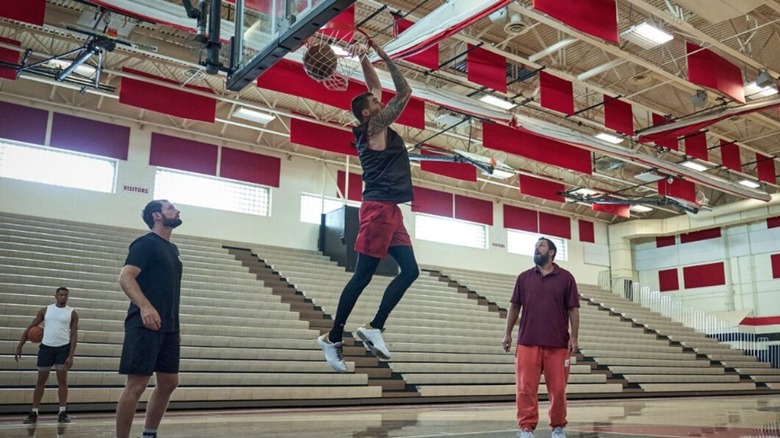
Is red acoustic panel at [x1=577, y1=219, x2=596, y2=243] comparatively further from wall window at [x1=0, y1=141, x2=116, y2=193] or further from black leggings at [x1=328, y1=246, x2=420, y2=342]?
black leggings at [x1=328, y1=246, x2=420, y2=342]

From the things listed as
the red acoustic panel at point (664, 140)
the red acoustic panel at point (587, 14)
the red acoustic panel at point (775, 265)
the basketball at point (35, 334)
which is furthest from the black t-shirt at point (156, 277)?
the red acoustic panel at point (775, 265)

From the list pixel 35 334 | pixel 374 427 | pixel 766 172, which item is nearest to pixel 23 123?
pixel 35 334

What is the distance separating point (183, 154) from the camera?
685 inches

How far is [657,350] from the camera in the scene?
19125 mm

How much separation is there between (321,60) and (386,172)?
92cm

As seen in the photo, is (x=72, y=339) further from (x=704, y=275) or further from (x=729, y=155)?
(x=704, y=275)

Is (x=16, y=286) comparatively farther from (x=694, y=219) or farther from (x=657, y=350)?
(x=694, y=219)

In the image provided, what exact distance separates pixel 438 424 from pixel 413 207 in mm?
14620

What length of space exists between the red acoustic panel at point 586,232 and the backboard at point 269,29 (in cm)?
2312

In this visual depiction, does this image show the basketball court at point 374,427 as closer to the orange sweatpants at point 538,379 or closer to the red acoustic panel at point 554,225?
the orange sweatpants at point 538,379

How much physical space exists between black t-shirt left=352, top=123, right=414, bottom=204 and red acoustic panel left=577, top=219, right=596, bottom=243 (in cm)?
2332

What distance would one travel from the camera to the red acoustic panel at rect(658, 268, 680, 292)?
25656mm

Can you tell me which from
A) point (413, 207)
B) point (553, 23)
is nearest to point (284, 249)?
point (413, 207)

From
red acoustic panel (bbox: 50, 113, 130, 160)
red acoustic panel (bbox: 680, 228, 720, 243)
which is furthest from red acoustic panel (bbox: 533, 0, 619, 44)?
red acoustic panel (bbox: 680, 228, 720, 243)
